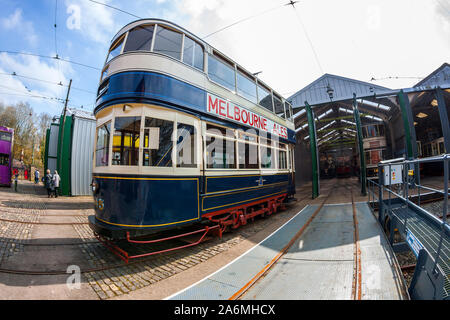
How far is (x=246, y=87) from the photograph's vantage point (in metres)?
5.94

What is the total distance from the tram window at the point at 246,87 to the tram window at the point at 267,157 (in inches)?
65.0

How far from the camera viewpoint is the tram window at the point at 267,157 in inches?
250

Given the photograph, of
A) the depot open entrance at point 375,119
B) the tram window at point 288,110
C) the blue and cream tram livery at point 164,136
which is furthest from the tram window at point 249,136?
the depot open entrance at point 375,119

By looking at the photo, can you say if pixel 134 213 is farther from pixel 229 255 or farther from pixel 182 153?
pixel 229 255

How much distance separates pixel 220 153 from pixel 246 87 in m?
2.48

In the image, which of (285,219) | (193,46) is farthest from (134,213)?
(285,219)

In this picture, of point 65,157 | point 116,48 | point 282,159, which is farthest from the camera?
point 65,157

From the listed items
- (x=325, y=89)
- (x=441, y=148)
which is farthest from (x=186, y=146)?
(x=441, y=148)

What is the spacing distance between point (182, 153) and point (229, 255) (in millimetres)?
2242

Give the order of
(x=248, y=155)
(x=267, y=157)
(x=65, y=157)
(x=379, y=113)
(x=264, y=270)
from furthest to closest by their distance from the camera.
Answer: (x=379, y=113) → (x=65, y=157) → (x=267, y=157) → (x=248, y=155) → (x=264, y=270)

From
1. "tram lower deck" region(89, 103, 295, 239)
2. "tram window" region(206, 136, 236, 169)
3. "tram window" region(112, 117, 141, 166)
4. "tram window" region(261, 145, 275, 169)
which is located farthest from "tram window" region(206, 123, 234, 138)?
"tram window" region(261, 145, 275, 169)

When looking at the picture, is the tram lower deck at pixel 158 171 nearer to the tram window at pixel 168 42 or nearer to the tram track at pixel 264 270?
the tram window at pixel 168 42

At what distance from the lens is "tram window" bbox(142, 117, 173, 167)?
348cm

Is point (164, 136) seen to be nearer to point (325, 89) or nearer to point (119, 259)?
point (119, 259)
